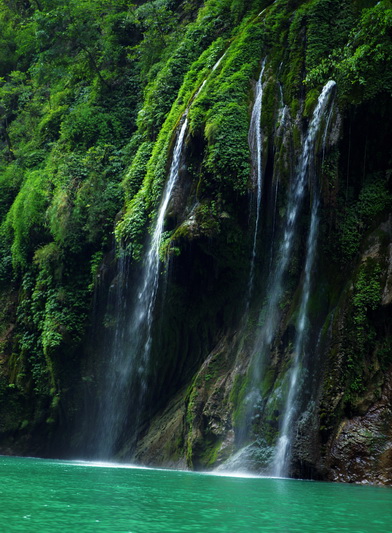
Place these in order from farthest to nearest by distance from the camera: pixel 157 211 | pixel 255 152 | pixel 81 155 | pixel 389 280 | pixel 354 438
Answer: pixel 81 155
pixel 157 211
pixel 255 152
pixel 389 280
pixel 354 438

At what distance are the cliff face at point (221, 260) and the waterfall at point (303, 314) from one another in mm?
30

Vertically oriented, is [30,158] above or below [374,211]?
above

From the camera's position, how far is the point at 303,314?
37.5 ft

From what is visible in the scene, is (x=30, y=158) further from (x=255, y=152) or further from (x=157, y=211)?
(x=255, y=152)

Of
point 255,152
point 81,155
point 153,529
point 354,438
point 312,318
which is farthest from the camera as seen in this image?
point 81,155

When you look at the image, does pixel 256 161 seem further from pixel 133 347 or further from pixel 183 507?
pixel 183 507

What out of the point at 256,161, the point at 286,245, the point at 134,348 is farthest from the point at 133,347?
the point at 256,161

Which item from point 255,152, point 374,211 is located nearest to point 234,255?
point 255,152

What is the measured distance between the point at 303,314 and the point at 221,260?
247 cm

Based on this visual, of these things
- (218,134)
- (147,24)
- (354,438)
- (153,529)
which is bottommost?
(153,529)

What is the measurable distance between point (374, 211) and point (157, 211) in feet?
16.4

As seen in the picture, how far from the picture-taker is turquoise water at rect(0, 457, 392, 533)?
4457mm

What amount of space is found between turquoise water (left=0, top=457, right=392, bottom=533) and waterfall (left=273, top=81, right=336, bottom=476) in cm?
235

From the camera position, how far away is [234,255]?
42.8 feet
